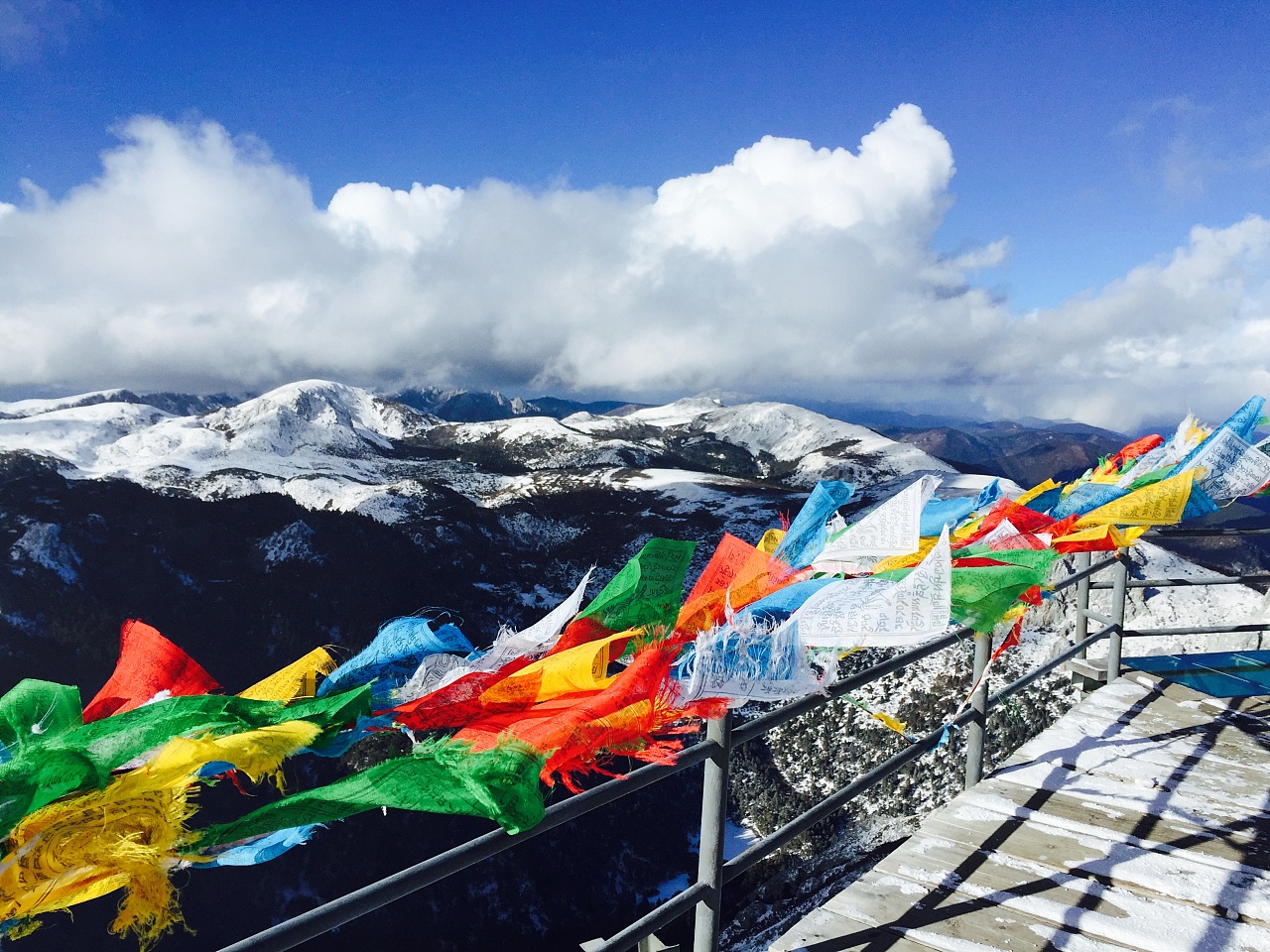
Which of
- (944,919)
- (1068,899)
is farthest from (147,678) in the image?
(1068,899)

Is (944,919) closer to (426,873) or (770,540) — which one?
(770,540)

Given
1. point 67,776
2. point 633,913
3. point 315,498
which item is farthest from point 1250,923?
point 315,498

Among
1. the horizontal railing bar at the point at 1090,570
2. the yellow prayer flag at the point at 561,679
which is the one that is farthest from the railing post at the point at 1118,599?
the yellow prayer flag at the point at 561,679

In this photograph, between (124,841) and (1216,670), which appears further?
(1216,670)

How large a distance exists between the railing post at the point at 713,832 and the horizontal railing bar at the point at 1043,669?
217 cm

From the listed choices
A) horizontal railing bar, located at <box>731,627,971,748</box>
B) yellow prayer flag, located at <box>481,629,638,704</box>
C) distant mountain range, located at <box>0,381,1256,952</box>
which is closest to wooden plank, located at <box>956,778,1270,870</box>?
horizontal railing bar, located at <box>731,627,971,748</box>

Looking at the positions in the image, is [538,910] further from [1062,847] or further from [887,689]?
[1062,847]

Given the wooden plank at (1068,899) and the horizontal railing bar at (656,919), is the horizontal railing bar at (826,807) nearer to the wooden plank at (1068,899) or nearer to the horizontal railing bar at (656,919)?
the horizontal railing bar at (656,919)

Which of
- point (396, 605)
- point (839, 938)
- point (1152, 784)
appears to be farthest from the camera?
point (396, 605)

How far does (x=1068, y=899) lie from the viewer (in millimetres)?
3090

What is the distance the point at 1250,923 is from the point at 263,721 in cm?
379

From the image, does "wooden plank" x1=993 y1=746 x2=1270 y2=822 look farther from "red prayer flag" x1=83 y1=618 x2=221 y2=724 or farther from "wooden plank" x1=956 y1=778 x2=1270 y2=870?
"red prayer flag" x1=83 y1=618 x2=221 y2=724

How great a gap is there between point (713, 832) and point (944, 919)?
121 cm

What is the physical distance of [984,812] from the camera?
3.82 meters
